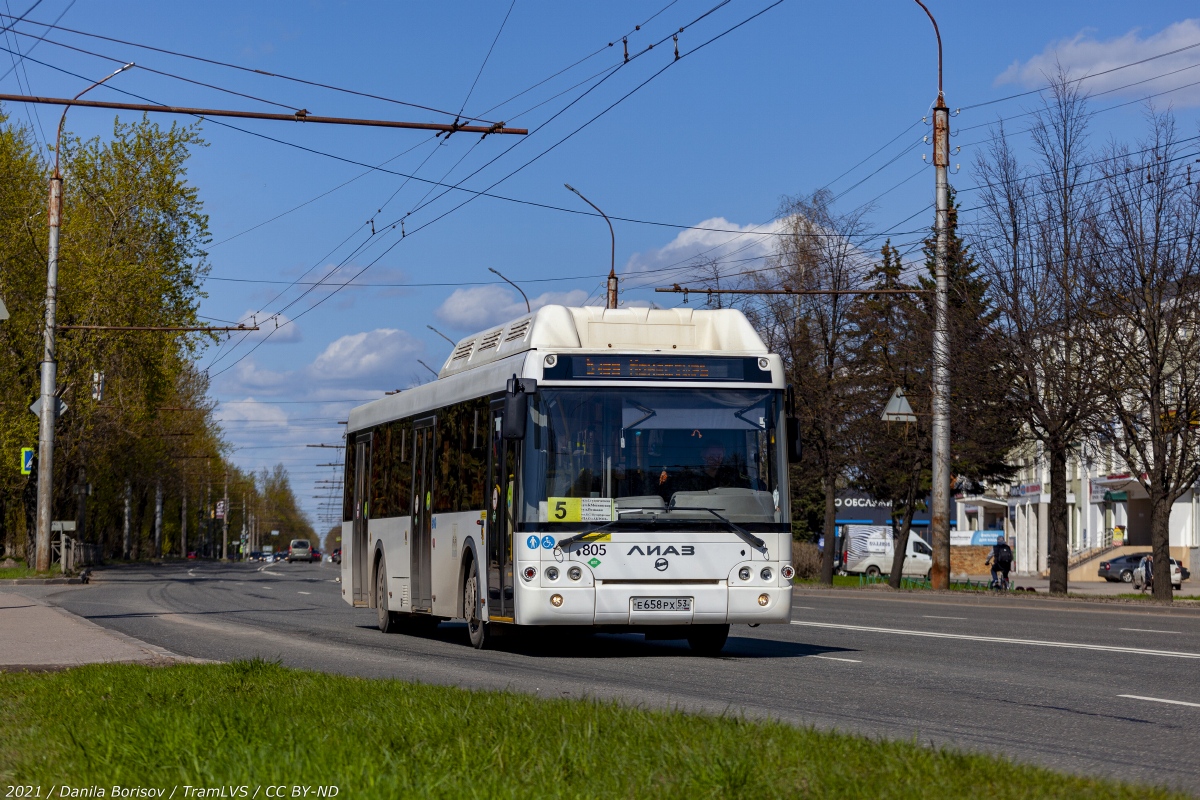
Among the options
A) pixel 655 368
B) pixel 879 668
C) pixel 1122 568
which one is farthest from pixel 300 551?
pixel 879 668

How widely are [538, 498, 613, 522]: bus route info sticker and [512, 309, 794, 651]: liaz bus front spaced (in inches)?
0.5

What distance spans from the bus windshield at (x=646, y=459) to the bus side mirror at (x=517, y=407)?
0.19 m

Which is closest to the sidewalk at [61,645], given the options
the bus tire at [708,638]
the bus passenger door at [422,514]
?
the bus passenger door at [422,514]

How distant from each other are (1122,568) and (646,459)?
5070cm

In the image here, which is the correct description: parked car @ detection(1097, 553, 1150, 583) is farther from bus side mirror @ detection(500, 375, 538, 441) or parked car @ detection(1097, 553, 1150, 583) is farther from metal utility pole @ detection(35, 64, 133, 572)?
bus side mirror @ detection(500, 375, 538, 441)

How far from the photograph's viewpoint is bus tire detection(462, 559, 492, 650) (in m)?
16.6

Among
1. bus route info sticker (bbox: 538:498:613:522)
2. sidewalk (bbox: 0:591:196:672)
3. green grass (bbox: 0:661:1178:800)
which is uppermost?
bus route info sticker (bbox: 538:498:613:522)

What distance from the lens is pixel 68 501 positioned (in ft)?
191

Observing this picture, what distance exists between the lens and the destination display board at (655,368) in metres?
15.3

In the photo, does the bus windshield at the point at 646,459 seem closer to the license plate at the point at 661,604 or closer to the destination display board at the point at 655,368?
the destination display board at the point at 655,368

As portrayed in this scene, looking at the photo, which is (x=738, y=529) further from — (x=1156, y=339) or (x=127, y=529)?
(x=127, y=529)

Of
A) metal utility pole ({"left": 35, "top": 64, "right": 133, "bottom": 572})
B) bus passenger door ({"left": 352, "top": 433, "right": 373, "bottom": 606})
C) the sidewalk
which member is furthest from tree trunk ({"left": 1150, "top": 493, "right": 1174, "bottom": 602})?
metal utility pole ({"left": 35, "top": 64, "right": 133, "bottom": 572})

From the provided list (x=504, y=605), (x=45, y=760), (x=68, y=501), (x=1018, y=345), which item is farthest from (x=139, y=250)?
(x=45, y=760)

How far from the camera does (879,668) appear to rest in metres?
14.0
